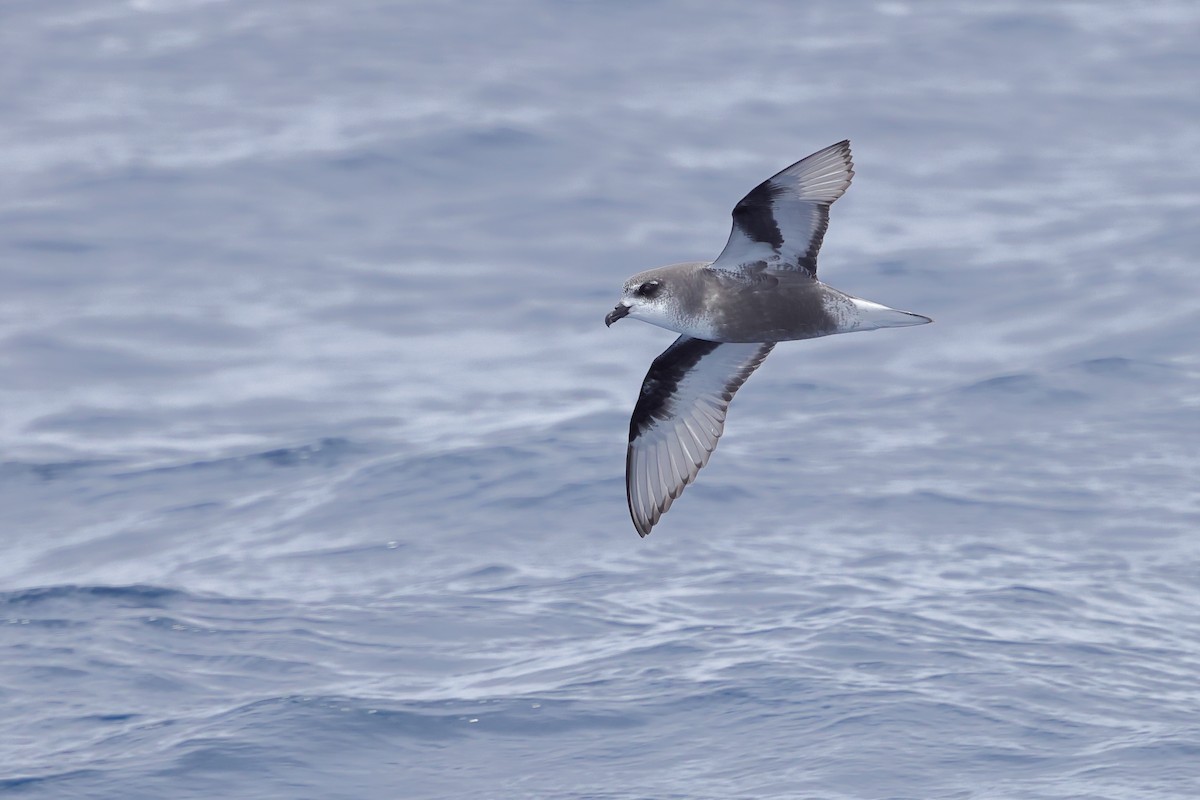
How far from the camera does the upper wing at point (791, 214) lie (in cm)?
951

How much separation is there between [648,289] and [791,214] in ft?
2.79

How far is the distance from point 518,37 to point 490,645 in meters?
13.4

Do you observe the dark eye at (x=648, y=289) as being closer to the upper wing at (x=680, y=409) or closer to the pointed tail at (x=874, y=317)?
the pointed tail at (x=874, y=317)

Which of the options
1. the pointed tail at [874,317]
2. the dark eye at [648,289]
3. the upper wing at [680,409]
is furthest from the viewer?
the upper wing at [680,409]

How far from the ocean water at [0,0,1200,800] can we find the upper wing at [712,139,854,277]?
366 centimetres

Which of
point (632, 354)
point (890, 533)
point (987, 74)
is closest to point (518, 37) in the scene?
point (987, 74)

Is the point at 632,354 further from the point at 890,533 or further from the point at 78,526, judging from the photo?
the point at 78,526

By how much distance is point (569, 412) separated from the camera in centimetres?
1677

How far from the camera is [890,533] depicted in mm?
14586

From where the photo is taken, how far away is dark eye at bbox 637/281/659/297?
9656 mm

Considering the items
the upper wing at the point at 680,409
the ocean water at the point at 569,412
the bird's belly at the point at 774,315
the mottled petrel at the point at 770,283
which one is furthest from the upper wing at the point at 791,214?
A: the ocean water at the point at 569,412

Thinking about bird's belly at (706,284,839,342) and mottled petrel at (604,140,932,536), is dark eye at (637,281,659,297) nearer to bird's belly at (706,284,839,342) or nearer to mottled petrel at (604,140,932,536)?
mottled petrel at (604,140,932,536)

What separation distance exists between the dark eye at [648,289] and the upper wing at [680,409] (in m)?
1.46

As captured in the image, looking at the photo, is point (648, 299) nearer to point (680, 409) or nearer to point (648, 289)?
point (648, 289)
